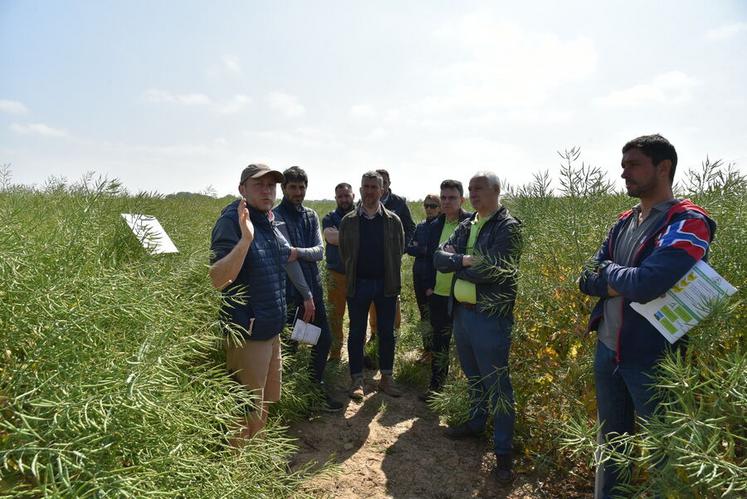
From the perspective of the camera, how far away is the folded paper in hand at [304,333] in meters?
3.68

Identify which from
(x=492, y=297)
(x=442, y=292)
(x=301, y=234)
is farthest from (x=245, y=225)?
Answer: (x=442, y=292)

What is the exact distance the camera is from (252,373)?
109 inches

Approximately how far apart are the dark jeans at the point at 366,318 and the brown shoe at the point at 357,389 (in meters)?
0.06

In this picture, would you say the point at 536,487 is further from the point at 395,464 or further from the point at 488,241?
the point at 488,241

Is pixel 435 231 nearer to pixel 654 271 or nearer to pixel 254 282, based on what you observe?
pixel 254 282

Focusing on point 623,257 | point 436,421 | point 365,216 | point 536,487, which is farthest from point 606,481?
point 365,216

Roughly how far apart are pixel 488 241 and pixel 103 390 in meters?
2.72

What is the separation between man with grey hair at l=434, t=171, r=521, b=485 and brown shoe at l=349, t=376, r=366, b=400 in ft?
4.91

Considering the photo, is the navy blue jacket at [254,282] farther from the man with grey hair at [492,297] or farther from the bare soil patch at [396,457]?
the man with grey hair at [492,297]

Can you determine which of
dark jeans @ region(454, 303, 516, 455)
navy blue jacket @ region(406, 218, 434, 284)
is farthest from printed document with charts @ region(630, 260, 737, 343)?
navy blue jacket @ region(406, 218, 434, 284)

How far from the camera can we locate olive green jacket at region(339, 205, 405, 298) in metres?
4.58

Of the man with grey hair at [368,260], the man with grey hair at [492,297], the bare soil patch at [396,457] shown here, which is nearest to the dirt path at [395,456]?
the bare soil patch at [396,457]

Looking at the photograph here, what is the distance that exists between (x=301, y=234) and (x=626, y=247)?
9.18 ft

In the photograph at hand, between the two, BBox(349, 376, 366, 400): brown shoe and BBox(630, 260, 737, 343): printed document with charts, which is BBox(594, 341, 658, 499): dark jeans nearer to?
BBox(630, 260, 737, 343): printed document with charts
